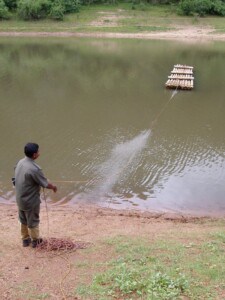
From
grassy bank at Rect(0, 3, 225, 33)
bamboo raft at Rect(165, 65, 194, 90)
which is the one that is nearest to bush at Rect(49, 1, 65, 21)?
grassy bank at Rect(0, 3, 225, 33)

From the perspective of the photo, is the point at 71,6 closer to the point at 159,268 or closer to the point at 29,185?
the point at 29,185

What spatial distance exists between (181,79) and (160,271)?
1909 cm

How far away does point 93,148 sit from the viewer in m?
13.4

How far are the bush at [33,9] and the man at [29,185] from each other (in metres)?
42.5

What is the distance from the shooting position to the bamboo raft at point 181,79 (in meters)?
22.1

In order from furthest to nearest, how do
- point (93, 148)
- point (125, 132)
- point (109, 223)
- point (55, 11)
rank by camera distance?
point (55, 11), point (125, 132), point (93, 148), point (109, 223)

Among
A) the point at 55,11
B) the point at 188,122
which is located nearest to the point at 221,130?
the point at 188,122

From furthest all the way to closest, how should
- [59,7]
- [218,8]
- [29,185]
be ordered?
1. [218,8]
2. [59,7]
3. [29,185]

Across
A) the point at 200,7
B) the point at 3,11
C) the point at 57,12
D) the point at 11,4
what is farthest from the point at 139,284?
the point at 11,4

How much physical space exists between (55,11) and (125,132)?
3464 centimetres

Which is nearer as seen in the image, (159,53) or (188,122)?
(188,122)

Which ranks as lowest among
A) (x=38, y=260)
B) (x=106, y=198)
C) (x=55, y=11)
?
(x=106, y=198)

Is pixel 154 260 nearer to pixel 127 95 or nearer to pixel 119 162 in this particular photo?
pixel 119 162

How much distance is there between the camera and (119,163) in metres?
12.2
